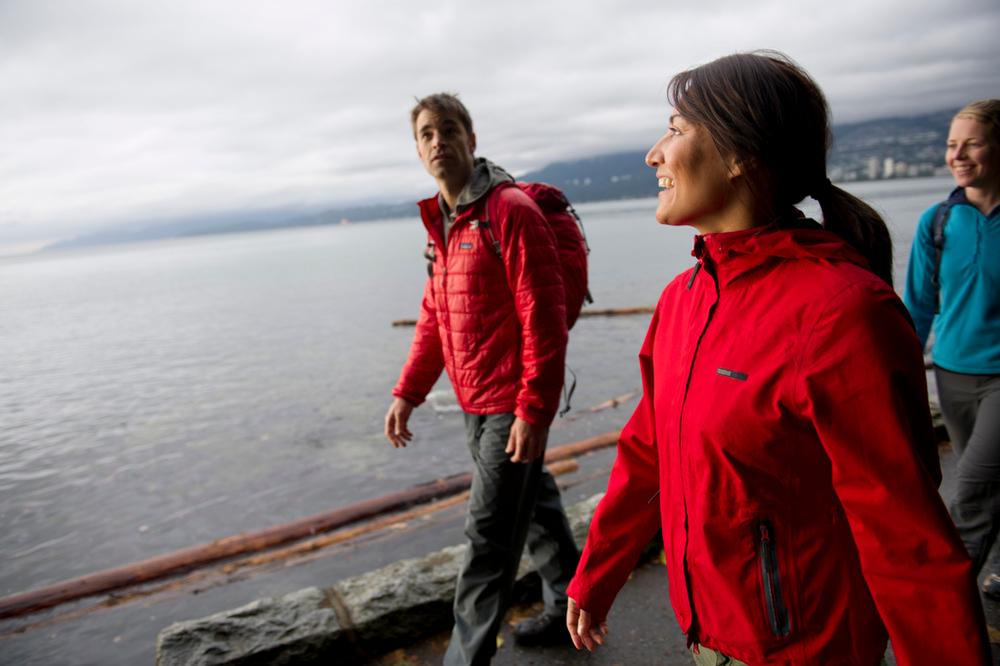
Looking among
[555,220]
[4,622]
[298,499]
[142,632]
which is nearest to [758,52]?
[555,220]

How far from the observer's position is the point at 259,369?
58.5ft

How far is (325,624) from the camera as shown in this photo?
3.70 meters


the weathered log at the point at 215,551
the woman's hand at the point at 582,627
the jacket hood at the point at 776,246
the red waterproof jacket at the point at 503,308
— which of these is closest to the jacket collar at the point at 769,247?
the jacket hood at the point at 776,246

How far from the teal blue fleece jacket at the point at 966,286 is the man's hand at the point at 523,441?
2.15m

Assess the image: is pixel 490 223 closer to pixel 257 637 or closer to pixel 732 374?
pixel 732 374

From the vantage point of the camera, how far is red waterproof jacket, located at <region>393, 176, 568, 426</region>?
3.23m

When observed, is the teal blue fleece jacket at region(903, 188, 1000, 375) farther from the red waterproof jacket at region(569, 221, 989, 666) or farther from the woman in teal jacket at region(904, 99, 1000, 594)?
the red waterproof jacket at region(569, 221, 989, 666)

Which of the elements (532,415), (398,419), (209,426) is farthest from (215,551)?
(209,426)

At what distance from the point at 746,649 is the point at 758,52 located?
1.55 meters

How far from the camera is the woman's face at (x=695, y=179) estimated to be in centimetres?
175

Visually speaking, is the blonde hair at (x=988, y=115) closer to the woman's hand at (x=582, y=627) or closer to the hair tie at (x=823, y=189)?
the hair tie at (x=823, y=189)

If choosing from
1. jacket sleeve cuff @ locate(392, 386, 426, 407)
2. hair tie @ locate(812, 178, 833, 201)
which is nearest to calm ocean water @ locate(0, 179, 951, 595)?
hair tie @ locate(812, 178, 833, 201)

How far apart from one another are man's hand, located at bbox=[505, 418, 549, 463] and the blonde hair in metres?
2.75

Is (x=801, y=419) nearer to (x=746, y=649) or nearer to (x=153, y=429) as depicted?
(x=746, y=649)
